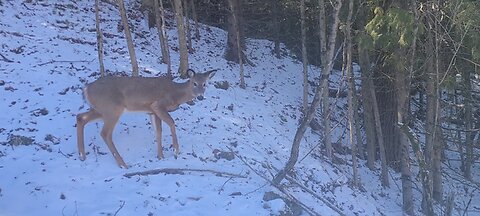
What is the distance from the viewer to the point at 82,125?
1059cm

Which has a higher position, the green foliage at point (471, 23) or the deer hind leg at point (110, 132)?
the green foliage at point (471, 23)

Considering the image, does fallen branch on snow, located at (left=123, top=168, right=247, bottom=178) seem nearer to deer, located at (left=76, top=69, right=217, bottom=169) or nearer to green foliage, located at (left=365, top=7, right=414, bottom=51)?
deer, located at (left=76, top=69, right=217, bottom=169)

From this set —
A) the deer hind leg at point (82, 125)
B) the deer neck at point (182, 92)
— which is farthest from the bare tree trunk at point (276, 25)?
the deer hind leg at point (82, 125)

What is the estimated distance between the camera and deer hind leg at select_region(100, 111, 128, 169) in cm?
1023

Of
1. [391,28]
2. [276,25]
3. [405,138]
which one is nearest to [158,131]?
[391,28]

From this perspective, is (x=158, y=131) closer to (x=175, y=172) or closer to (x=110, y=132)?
(x=110, y=132)

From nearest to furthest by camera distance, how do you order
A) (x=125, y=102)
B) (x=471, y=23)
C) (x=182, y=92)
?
(x=125, y=102), (x=182, y=92), (x=471, y=23)

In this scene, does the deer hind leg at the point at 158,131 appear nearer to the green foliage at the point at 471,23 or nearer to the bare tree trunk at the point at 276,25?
the green foliage at the point at 471,23

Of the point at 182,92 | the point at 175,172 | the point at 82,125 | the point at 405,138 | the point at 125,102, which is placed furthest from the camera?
the point at 405,138

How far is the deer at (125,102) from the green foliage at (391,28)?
14.3ft

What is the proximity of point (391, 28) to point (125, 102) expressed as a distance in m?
5.77

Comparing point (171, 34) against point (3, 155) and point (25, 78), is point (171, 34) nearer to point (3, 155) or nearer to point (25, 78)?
point (25, 78)

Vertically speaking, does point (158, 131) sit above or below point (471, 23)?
below

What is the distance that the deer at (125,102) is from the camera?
415 inches
